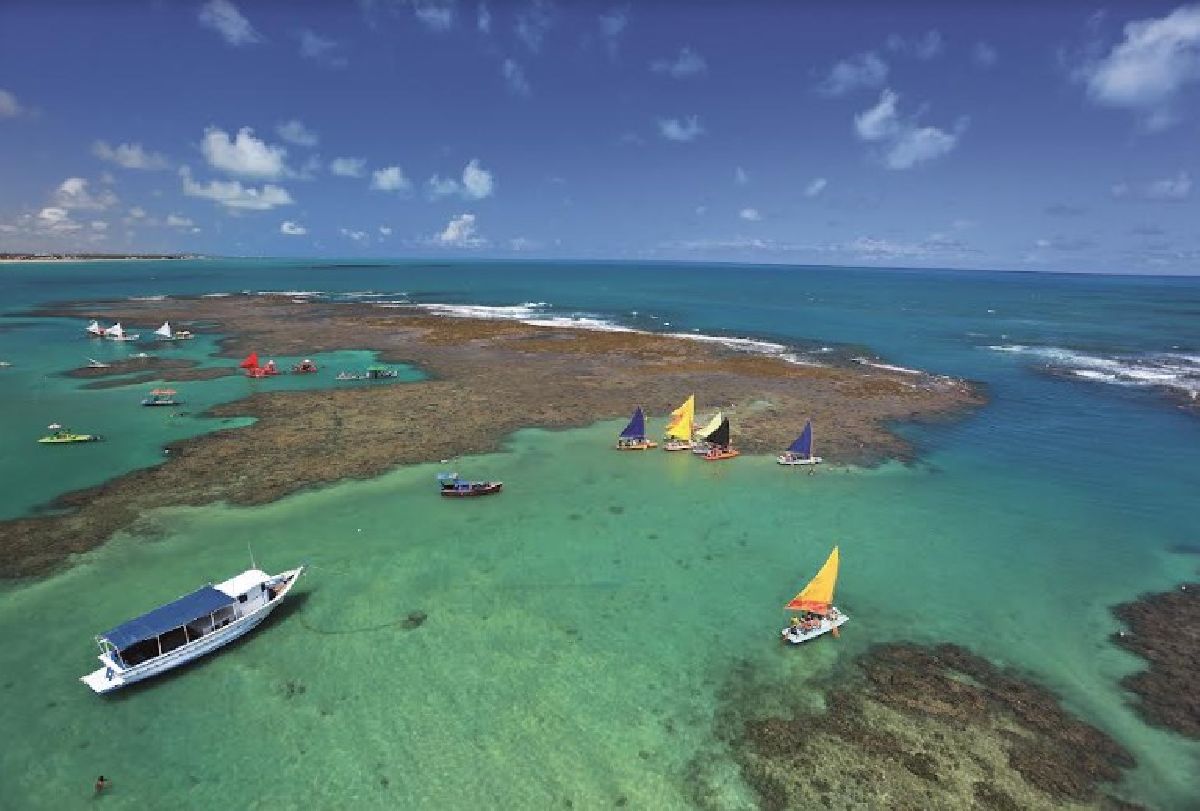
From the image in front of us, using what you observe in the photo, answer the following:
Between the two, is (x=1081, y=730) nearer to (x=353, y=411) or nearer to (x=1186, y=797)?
(x=1186, y=797)

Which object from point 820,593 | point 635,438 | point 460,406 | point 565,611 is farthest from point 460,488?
point 820,593

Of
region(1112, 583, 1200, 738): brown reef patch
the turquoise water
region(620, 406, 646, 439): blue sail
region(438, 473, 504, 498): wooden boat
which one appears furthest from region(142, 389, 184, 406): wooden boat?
region(1112, 583, 1200, 738): brown reef patch

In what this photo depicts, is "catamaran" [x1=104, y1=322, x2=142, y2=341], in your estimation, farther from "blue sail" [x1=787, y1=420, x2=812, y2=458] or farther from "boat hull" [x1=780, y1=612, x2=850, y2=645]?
"boat hull" [x1=780, y1=612, x2=850, y2=645]

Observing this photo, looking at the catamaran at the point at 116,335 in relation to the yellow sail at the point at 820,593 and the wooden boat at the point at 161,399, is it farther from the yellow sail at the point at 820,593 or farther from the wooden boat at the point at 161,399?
the yellow sail at the point at 820,593

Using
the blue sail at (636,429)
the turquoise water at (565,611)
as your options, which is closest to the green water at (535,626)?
the turquoise water at (565,611)

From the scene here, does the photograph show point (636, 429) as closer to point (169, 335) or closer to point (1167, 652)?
point (1167, 652)

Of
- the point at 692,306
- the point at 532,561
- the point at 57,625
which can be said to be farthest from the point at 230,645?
the point at 692,306
